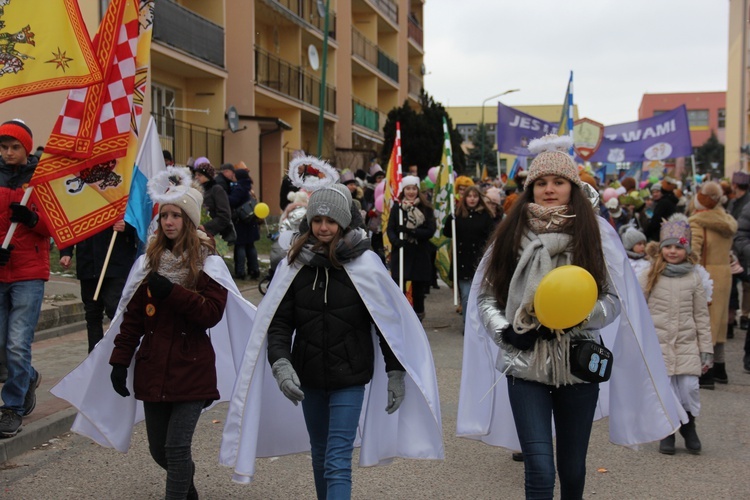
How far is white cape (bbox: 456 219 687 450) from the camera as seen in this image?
13.7 feet

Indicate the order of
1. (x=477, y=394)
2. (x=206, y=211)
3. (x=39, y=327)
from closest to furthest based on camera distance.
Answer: (x=477, y=394) → (x=39, y=327) → (x=206, y=211)

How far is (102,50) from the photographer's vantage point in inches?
271

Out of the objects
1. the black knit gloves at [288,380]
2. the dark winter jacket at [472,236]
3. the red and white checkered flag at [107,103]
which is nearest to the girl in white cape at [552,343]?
the black knit gloves at [288,380]

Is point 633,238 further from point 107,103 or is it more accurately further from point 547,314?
point 547,314

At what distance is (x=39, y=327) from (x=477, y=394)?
23.6ft

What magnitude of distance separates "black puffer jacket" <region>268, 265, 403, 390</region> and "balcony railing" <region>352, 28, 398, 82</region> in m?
37.0

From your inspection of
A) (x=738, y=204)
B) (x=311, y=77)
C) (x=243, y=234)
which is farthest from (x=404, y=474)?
(x=311, y=77)

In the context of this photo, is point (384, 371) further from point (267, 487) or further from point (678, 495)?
point (678, 495)

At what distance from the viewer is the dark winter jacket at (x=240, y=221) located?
15289mm

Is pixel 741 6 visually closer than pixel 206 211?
No

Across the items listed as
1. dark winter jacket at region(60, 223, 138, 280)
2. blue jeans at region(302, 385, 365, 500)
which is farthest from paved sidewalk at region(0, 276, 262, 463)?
blue jeans at region(302, 385, 365, 500)

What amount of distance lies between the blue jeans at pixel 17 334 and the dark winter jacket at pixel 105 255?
1323 millimetres

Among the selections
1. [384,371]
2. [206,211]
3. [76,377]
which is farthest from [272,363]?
[206,211]

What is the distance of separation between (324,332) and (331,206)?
0.62 m
